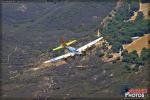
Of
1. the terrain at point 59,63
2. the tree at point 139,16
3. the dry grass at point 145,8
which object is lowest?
the terrain at point 59,63

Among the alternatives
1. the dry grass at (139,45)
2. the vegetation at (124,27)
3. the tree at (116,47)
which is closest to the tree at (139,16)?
the vegetation at (124,27)

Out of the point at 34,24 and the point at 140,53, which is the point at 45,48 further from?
the point at 140,53

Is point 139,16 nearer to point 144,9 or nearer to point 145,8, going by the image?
point 144,9

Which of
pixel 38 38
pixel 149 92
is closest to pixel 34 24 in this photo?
pixel 38 38

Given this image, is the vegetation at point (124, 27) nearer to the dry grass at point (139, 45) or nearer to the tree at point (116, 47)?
the tree at point (116, 47)

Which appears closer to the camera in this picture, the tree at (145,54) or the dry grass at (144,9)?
the tree at (145,54)

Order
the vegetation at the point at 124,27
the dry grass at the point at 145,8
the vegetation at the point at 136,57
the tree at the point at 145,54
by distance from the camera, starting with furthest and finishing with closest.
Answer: the dry grass at the point at 145,8 < the vegetation at the point at 124,27 < the tree at the point at 145,54 < the vegetation at the point at 136,57

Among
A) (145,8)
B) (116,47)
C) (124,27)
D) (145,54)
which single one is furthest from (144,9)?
(145,54)
